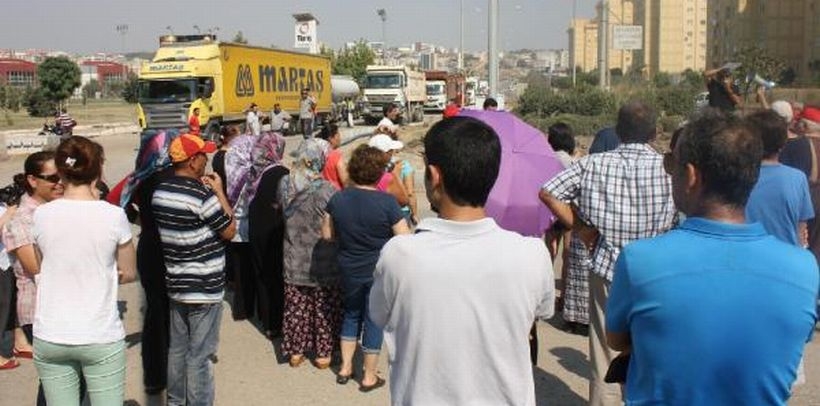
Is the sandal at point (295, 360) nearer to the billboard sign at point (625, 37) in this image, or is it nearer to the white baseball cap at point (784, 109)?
the white baseball cap at point (784, 109)

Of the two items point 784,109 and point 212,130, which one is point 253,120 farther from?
point 784,109

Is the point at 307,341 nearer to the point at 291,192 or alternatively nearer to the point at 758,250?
the point at 291,192

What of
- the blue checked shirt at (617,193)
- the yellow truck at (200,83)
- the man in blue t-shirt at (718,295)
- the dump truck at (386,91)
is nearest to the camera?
the man in blue t-shirt at (718,295)

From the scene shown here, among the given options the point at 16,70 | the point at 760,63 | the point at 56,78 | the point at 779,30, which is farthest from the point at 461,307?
the point at 16,70

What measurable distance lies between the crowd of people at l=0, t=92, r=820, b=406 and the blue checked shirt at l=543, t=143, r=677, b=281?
0.01 metres

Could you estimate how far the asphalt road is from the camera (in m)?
5.38

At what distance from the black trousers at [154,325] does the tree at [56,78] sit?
50.7 metres

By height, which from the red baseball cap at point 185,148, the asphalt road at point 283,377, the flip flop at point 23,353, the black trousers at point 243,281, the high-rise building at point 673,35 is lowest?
the asphalt road at point 283,377

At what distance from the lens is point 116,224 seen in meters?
3.61

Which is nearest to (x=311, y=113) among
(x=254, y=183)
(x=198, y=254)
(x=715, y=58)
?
(x=254, y=183)

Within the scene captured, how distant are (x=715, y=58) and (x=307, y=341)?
110221 mm

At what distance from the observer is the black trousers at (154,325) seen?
5.00 meters

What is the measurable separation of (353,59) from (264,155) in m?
67.5

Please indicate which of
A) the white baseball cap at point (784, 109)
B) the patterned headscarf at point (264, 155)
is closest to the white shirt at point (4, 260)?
the patterned headscarf at point (264, 155)
